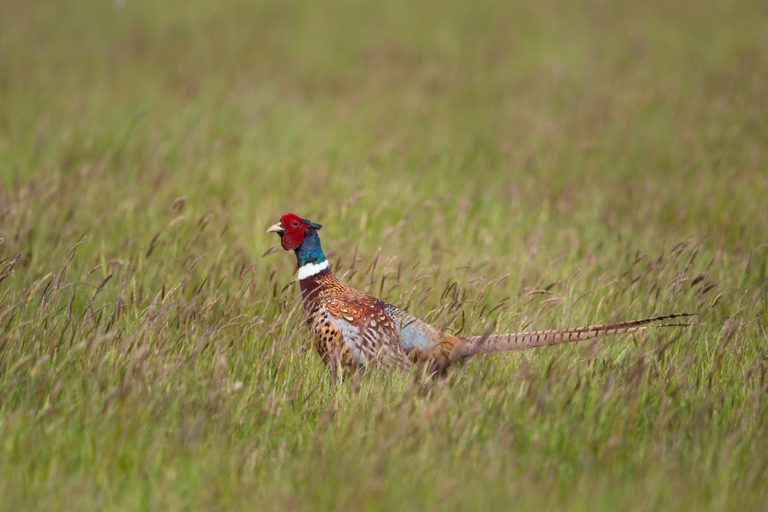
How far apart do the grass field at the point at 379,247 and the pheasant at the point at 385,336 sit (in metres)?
0.10

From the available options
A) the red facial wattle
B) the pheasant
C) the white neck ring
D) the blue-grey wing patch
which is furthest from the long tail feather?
the red facial wattle

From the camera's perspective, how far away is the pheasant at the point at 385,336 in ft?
13.9

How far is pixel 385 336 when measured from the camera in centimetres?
436

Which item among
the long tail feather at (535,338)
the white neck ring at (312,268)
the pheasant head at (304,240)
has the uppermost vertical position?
the pheasant head at (304,240)

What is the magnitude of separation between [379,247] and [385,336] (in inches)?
31.4

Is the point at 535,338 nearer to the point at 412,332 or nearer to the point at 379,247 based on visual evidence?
the point at 412,332

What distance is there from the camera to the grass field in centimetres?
338

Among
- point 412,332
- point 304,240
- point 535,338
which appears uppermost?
point 304,240

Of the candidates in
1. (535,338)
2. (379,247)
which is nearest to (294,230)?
(379,247)

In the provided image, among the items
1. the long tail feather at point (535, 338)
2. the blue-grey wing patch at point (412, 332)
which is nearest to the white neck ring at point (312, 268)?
the blue-grey wing patch at point (412, 332)

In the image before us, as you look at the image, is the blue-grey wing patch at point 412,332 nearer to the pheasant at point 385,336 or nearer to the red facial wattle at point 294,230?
the pheasant at point 385,336

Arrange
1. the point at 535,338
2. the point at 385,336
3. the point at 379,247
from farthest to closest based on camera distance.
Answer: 1. the point at 379,247
2. the point at 385,336
3. the point at 535,338

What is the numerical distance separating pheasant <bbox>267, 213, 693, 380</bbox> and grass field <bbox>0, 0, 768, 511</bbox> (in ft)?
0.32

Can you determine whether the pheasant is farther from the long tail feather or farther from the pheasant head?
the pheasant head
